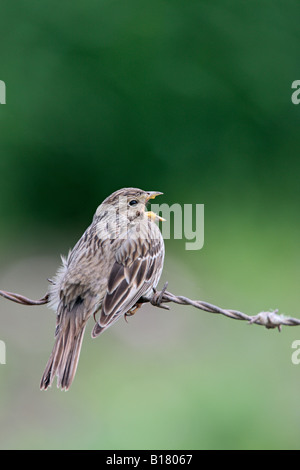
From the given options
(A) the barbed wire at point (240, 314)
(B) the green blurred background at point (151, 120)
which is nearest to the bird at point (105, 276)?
(A) the barbed wire at point (240, 314)

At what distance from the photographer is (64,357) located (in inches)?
191

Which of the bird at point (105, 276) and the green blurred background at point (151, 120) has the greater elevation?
the green blurred background at point (151, 120)

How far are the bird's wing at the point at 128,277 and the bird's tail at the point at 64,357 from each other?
8.0 inches

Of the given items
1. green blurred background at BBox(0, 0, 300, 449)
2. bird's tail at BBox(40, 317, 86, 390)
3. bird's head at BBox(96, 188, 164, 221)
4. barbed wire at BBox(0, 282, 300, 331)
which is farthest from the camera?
green blurred background at BBox(0, 0, 300, 449)

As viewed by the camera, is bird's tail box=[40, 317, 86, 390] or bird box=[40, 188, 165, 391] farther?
bird box=[40, 188, 165, 391]

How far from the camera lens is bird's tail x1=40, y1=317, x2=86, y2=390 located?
187 inches

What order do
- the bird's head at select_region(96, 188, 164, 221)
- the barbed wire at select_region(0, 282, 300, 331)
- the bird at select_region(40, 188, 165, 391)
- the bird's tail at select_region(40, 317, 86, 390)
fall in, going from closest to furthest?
1. the barbed wire at select_region(0, 282, 300, 331)
2. the bird's tail at select_region(40, 317, 86, 390)
3. the bird at select_region(40, 188, 165, 391)
4. the bird's head at select_region(96, 188, 164, 221)

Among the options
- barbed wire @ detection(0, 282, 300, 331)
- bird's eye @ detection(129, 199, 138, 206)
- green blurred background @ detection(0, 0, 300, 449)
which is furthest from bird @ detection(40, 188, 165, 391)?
green blurred background @ detection(0, 0, 300, 449)

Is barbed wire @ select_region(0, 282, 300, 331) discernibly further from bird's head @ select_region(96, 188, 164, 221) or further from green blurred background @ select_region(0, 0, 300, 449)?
green blurred background @ select_region(0, 0, 300, 449)

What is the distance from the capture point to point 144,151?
1161cm

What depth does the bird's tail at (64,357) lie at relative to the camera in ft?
15.6

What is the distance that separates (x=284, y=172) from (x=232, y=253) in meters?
1.91

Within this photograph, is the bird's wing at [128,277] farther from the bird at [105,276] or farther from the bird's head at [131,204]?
the bird's head at [131,204]

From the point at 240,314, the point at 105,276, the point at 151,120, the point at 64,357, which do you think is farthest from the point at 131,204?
the point at 151,120
